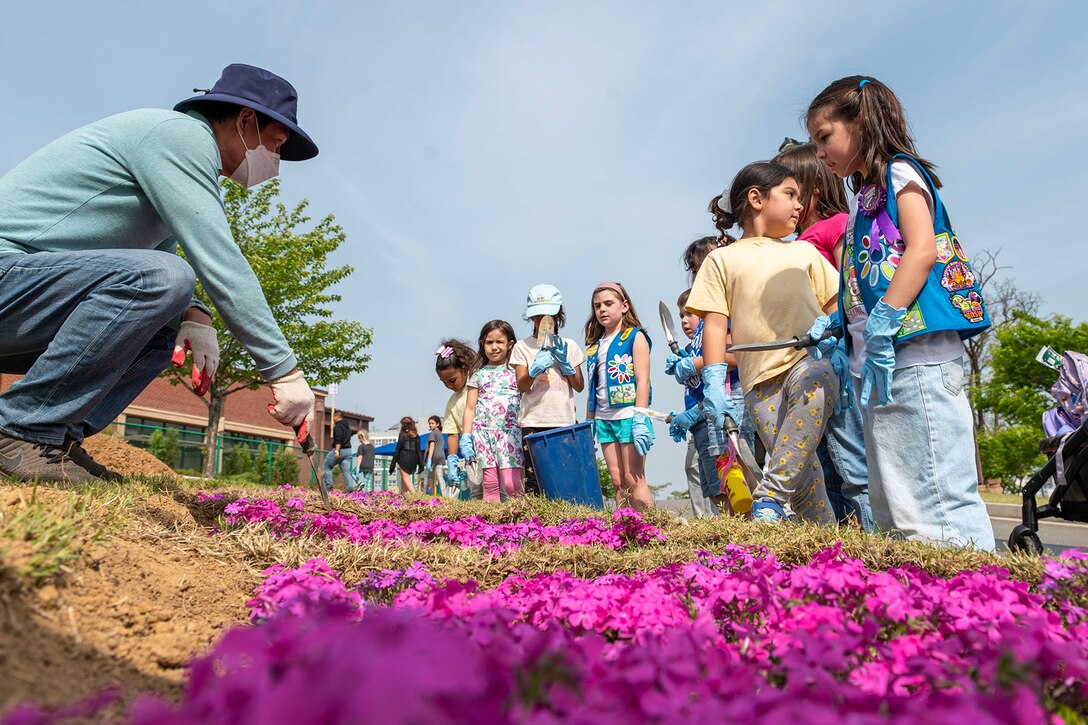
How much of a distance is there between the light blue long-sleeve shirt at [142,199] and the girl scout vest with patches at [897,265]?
264cm

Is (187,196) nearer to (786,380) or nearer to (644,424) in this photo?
(786,380)

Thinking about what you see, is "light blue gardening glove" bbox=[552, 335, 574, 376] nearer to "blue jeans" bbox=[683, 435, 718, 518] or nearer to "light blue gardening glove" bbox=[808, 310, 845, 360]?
"blue jeans" bbox=[683, 435, 718, 518]

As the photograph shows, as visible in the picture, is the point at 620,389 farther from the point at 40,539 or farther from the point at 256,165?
the point at 40,539

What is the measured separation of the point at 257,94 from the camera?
3432 mm

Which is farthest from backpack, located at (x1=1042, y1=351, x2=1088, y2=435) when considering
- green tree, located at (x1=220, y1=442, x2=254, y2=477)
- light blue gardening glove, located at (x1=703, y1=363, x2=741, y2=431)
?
green tree, located at (x1=220, y1=442, x2=254, y2=477)

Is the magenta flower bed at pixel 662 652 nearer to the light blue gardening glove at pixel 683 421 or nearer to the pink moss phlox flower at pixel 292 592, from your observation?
the pink moss phlox flower at pixel 292 592

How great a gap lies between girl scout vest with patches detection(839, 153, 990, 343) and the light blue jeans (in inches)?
7.6

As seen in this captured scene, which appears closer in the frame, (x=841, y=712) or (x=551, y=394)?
(x=841, y=712)

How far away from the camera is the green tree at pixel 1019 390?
91.2ft

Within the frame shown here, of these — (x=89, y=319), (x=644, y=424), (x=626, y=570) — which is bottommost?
(x=626, y=570)

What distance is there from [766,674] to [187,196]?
2738 mm

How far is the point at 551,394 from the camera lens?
7059mm

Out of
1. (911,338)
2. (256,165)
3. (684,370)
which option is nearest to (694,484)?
(684,370)

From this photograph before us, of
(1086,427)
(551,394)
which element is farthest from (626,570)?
(551,394)
